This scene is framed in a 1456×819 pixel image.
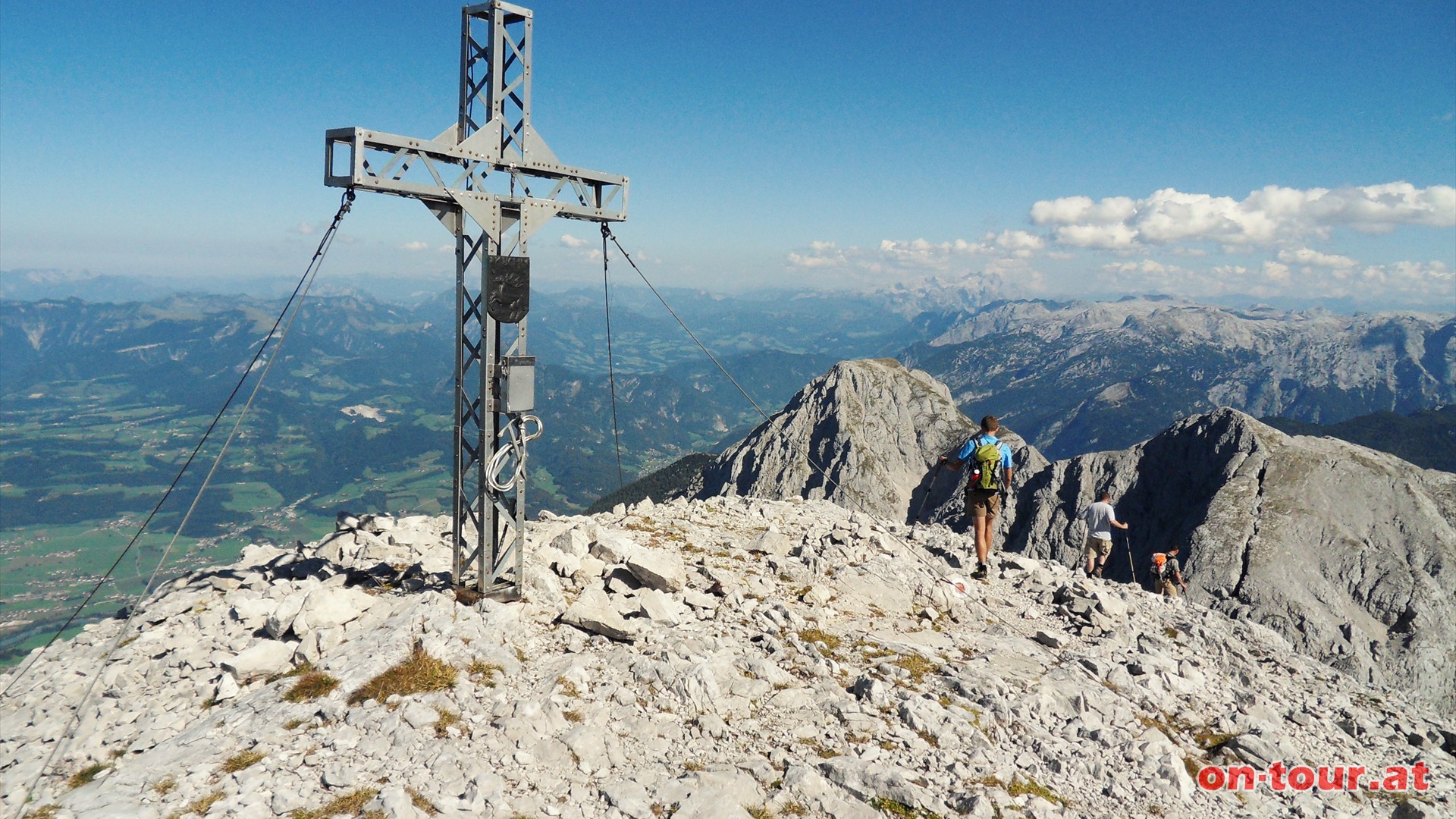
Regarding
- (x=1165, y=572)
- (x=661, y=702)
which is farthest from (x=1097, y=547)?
(x=661, y=702)

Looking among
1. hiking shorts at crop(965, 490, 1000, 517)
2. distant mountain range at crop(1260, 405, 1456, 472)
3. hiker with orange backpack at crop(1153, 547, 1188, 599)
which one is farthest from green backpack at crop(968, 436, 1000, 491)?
distant mountain range at crop(1260, 405, 1456, 472)

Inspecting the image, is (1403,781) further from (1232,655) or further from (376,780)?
(376,780)

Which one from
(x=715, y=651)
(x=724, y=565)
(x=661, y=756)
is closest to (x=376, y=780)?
(x=661, y=756)

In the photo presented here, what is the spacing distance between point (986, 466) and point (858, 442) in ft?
393

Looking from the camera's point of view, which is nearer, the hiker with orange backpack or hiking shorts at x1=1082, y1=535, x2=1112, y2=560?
the hiker with orange backpack

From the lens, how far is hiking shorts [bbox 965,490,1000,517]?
1597 cm

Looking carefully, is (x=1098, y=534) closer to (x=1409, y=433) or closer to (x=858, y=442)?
(x=858, y=442)

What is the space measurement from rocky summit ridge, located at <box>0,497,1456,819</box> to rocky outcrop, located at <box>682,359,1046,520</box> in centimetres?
9518

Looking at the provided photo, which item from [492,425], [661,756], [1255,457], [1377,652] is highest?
[492,425]

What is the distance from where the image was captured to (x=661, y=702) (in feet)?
31.8

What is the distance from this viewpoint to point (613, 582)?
44.0 ft

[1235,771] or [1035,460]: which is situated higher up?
[1235,771]

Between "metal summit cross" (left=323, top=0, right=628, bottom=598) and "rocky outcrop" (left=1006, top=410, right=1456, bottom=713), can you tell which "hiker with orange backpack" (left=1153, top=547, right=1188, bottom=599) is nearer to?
"metal summit cross" (left=323, top=0, right=628, bottom=598)

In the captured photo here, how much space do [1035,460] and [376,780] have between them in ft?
344
